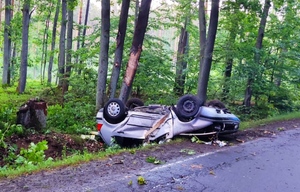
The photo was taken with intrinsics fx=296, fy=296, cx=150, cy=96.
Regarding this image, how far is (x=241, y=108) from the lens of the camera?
14641mm

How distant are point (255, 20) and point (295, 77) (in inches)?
145

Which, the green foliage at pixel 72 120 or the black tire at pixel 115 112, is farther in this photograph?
the green foliage at pixel 72 120

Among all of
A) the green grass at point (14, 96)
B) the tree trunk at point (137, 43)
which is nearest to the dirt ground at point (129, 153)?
the tree trunk at point (137, 43)

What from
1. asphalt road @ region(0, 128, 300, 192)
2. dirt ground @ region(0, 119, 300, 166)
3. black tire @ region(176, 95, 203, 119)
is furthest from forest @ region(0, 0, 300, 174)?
asphalt road @ region(0, 128, 300, 192)

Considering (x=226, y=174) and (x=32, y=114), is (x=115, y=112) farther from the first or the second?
(x=226, y=174)

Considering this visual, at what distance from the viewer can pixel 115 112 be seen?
7238 mm

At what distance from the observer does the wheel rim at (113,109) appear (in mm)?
7219

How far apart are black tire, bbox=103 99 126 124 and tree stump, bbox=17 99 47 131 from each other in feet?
5.27

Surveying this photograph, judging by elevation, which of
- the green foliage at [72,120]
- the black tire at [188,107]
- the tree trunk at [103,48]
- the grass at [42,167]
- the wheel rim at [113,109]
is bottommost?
the green foliage at [72,120]

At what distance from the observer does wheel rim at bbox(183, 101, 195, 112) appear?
6723 mm

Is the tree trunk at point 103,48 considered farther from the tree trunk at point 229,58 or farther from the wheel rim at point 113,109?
the tree trunk at point 229,58

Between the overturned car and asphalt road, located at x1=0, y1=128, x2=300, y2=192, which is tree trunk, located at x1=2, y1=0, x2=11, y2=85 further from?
asphalt road, located at x1=0, y1=128, x2=300, y2=192

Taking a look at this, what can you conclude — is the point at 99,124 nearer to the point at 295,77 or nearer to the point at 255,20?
the point at 255,20

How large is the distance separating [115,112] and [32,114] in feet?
6.68
